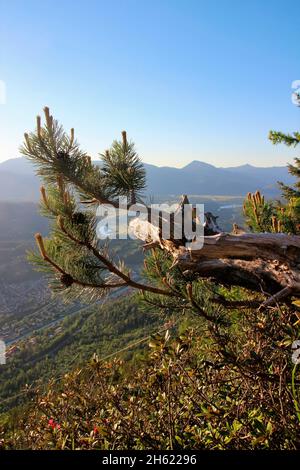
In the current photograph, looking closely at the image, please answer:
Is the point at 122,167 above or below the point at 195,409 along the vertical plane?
above

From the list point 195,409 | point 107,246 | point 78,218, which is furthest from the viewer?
point 107,246

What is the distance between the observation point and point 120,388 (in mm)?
3248

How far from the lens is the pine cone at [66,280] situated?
2969mm

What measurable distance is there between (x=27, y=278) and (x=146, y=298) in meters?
91.6

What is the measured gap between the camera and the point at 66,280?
2.99 metres

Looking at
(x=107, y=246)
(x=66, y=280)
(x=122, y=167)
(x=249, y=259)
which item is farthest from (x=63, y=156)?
(x=249, y=259)

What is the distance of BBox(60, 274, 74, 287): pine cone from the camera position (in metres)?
2.97

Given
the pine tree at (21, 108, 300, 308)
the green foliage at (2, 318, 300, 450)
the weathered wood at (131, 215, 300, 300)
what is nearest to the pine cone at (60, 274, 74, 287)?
the pine tree at (21, 108, 300, 308)

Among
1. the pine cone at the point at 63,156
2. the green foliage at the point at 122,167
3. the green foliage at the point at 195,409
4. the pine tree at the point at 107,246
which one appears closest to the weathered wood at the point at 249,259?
the pine tree at the point at 107,246

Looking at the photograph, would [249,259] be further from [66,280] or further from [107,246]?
[66,280]

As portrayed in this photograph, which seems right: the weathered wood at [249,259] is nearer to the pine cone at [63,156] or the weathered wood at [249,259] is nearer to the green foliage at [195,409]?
the green foliage at [195,409]

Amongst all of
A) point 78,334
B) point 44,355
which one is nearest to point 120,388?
point 44,355

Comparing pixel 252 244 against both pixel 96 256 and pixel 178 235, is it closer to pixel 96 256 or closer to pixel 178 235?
pixel 178 235

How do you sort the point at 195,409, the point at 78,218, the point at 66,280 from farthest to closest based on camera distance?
1. the point at 66,280
2. the point at 78,218
3. the point at 195,409
